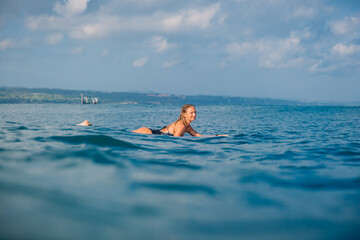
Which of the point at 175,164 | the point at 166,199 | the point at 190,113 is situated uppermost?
the point at 190,113

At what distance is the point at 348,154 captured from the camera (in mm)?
6945

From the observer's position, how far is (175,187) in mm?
3430

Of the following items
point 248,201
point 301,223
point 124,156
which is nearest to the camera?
point 301,223

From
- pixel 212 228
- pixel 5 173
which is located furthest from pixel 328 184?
pixel 5 173

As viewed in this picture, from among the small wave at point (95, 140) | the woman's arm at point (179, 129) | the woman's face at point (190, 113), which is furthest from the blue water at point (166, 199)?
the woman's arm at point (179, 129)

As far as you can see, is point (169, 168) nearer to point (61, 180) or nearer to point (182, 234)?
point (61, 180)

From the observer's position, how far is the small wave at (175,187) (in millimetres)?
3340

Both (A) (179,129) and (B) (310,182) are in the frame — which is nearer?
(B) (310,182)

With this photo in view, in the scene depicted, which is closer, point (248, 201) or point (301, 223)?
point (301, 223)

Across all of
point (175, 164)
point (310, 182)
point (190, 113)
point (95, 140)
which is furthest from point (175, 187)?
point (190, 113)

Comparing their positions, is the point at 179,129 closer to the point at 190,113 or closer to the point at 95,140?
the point at 190,113

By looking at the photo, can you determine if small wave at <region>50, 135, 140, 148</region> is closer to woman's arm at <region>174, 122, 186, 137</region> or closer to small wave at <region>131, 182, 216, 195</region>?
woman's arm at <region>174, 122, 186, 137</region>

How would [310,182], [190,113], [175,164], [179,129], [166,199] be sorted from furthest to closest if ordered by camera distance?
[179,129] < [190,113] < [175,164] < [310,182] < [166,199]

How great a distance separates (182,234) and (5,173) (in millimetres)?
2753
